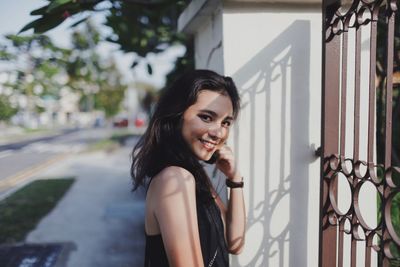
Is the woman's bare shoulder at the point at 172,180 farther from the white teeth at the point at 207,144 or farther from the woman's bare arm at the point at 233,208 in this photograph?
the woman's bare arm at the point at 233,208

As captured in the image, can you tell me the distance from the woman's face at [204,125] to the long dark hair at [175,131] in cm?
2

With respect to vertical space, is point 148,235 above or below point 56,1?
below

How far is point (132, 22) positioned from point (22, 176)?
6.63 meters

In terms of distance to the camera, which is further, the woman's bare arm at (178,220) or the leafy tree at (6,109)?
the leafy tree at (6,109)

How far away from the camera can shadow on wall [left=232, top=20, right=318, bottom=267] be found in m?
1.79

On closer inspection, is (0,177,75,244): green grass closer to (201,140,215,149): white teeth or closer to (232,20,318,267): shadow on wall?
(232,20,318,267): shadow on wall

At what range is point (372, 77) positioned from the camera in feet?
4.39

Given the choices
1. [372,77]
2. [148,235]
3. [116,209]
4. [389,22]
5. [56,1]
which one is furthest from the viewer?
[116,209]

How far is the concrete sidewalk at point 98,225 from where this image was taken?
3730 mm

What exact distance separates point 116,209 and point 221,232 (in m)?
4.69

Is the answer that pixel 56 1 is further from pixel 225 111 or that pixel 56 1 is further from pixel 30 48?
pixel 225 111

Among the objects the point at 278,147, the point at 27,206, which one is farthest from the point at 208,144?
the point at 27,206

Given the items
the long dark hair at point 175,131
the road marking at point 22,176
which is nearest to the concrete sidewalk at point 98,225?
the road marking at point 22,176

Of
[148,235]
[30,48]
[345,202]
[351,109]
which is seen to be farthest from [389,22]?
[30,48]
